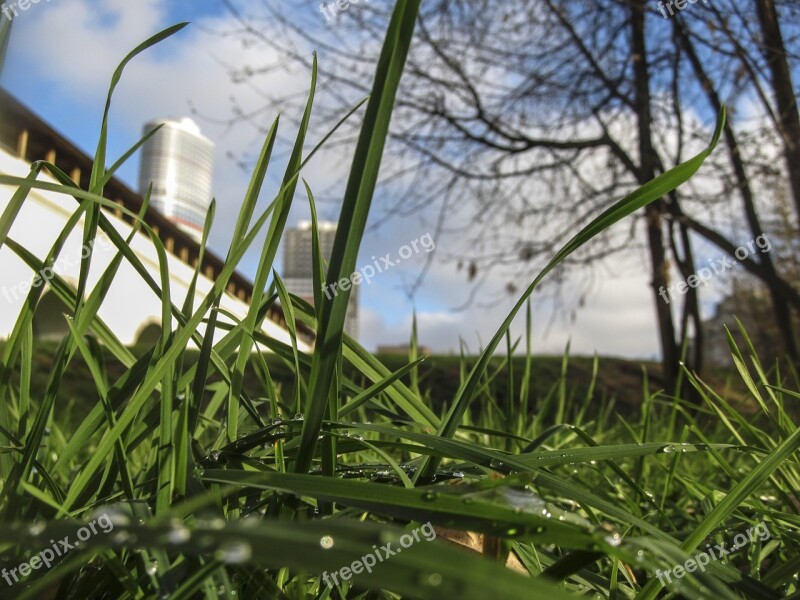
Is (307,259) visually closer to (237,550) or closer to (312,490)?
(312,490)

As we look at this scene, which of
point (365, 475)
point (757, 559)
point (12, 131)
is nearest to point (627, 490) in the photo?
point (757, 559)

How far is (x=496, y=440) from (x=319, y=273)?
0.75 metres

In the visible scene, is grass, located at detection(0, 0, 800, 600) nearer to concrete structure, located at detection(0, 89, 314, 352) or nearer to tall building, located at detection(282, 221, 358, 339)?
tall building, located at detection(282, 221, 358, 339)

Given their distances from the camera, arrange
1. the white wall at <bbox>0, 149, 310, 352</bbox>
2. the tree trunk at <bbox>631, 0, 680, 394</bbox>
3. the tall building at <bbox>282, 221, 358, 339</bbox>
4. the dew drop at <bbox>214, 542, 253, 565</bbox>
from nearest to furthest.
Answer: the dew drop at <bbox>214, 542, 253, 565</bbox> < the tall building at <bbox>282, 221, 358, 339</bbox> < the tree trunk at <bbox>631, 0, 680, 394</bbox> < the white wall at <bbox>0, 149, 310, 352</bbox>

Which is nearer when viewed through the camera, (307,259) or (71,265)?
(307,259)

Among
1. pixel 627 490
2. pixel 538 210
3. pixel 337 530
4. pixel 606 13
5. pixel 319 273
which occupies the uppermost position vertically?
pixel 606 13

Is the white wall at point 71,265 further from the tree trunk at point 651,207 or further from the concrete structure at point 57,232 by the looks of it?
the tree trunk at point 651,207

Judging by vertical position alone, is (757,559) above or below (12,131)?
below

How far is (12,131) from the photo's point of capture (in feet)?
26.9

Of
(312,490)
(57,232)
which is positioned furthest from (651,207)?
(57,232)

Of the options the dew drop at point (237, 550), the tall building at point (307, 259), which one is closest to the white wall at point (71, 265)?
the tall building at point (307, 259)

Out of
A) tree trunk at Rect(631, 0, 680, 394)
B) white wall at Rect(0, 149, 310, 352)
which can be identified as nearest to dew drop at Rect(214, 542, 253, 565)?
tree trunk at Rect(631, 0, 680, 394)

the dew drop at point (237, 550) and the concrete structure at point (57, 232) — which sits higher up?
the concrete structure at point (57, 232)

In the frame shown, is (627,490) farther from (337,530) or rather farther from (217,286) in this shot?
(337,530)
